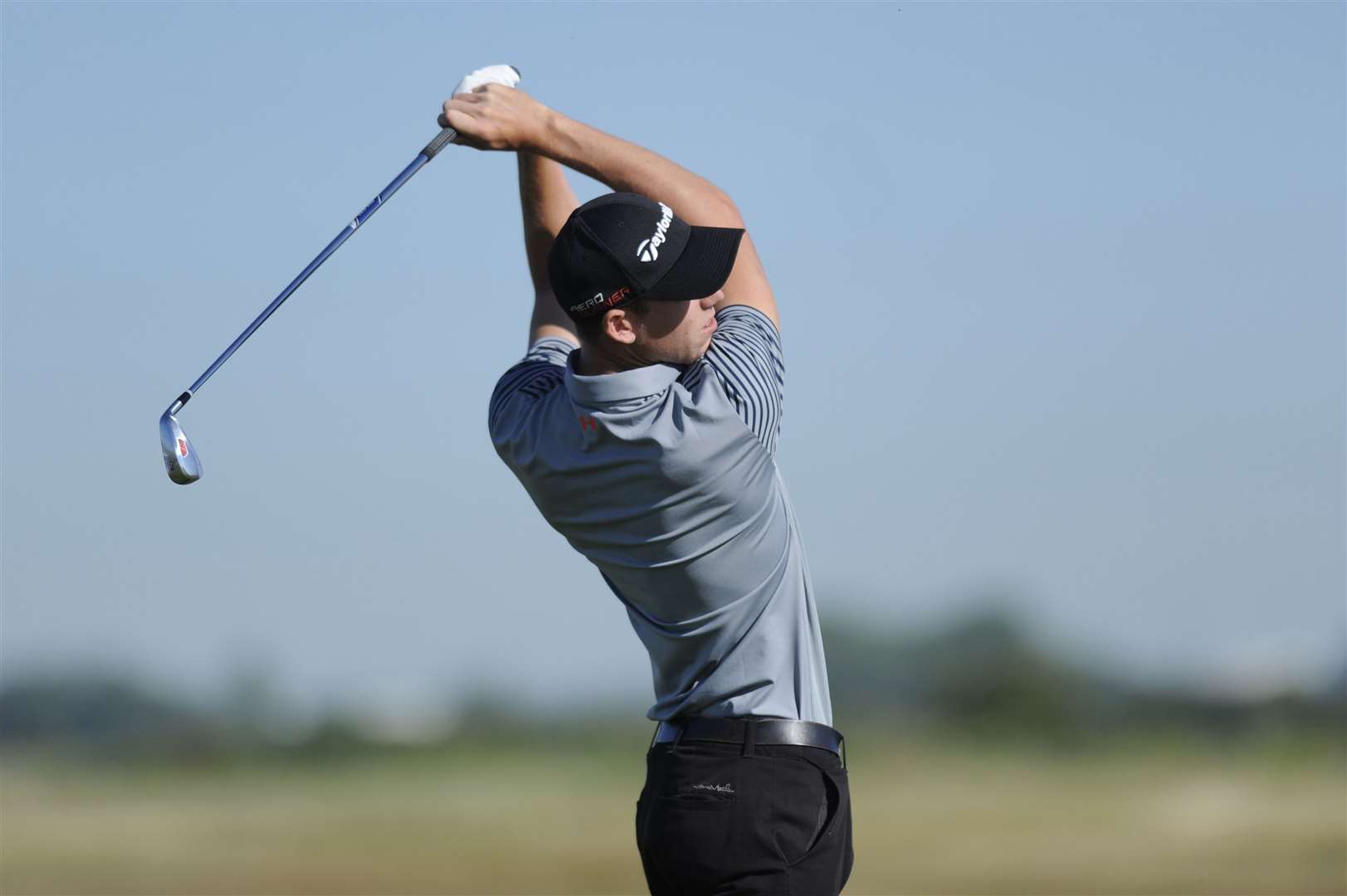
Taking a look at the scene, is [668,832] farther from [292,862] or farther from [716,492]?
[292,862]

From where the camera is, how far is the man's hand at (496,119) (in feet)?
8.41

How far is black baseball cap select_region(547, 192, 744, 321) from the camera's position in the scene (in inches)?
92.7

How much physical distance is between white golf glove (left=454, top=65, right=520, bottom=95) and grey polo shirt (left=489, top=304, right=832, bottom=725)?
0.58 metres

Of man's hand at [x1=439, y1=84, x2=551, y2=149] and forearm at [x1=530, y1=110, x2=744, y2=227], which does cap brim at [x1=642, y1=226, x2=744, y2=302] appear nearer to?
forearm at [x1=530, y1=110, x2=744, y2=227]

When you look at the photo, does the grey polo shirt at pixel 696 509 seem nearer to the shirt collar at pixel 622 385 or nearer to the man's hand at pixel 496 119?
the shirt collar at pixel 622 385

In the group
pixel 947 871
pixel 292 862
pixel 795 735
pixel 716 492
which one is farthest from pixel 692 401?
pixel 292 862

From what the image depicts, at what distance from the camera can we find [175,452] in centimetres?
293

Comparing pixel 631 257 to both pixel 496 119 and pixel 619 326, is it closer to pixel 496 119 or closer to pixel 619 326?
pixel 619 326

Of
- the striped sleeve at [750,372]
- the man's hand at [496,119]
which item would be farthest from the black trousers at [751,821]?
the man's hand at [496,119]

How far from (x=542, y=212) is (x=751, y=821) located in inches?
49.6

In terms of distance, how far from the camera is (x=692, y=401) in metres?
2.31

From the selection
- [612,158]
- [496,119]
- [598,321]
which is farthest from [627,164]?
[598,321]

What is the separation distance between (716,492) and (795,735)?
0.42 m

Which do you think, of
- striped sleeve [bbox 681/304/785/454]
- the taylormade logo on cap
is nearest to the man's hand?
the taylormade logo on cap
